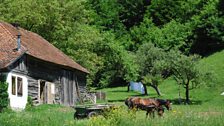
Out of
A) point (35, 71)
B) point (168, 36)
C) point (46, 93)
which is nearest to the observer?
point (35, 71)

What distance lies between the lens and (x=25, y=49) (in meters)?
40.8

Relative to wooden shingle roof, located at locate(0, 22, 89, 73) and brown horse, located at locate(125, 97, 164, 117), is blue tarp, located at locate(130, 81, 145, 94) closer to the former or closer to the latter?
wooden shingle roof, located at locate(0, 22, 89, 73)

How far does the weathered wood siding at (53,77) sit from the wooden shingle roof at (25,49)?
0.51 metres

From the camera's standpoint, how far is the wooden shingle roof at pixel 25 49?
3972cm

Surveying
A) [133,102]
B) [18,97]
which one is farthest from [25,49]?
[133,102]

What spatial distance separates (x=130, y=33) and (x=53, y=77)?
1928 inches

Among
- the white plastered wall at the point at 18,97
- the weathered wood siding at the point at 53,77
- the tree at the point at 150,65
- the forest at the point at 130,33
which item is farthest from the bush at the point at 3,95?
the tree at the point at 150,65

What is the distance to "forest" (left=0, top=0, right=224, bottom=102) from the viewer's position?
186 feet

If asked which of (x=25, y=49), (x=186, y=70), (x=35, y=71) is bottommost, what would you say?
(x=35, y=71)

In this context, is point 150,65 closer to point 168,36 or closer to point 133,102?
point 168,36

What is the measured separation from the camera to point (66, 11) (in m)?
60.8

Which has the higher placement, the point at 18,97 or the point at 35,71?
the point at 35,71

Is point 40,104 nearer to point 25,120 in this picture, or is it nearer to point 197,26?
point 25,120

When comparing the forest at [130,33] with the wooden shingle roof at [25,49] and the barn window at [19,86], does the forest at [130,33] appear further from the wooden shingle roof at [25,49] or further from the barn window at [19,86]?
the barn window at [19,86]
